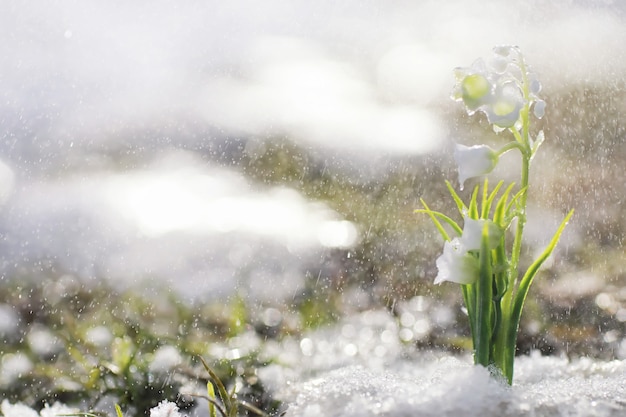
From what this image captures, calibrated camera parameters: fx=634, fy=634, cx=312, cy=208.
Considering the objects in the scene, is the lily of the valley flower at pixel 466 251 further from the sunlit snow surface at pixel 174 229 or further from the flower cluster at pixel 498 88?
the sunlit snow surface at pixel 174 229

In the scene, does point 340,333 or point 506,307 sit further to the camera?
point 340,333

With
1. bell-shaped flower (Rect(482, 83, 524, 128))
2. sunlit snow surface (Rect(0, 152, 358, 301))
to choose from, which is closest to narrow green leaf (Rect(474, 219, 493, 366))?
bell-shaped flower (Rect(482, 83, 524, 128))

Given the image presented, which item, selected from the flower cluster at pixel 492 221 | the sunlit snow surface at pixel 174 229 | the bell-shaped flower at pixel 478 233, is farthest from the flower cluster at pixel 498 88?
the sunlit snow surface at pixel 174 229

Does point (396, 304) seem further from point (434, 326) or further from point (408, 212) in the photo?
point (408, 212)

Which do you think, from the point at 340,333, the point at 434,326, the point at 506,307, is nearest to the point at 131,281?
the point at 340,333

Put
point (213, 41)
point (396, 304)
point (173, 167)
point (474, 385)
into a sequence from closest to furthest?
point (474, 385) → point (396, 304) → point (173, 167) → point (213, 41)

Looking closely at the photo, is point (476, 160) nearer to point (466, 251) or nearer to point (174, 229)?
point (466, 251)

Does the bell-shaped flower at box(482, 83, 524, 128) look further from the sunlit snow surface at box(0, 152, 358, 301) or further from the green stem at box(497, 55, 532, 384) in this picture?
the sunlit snow surface at box(0, 152, 358, 301)
